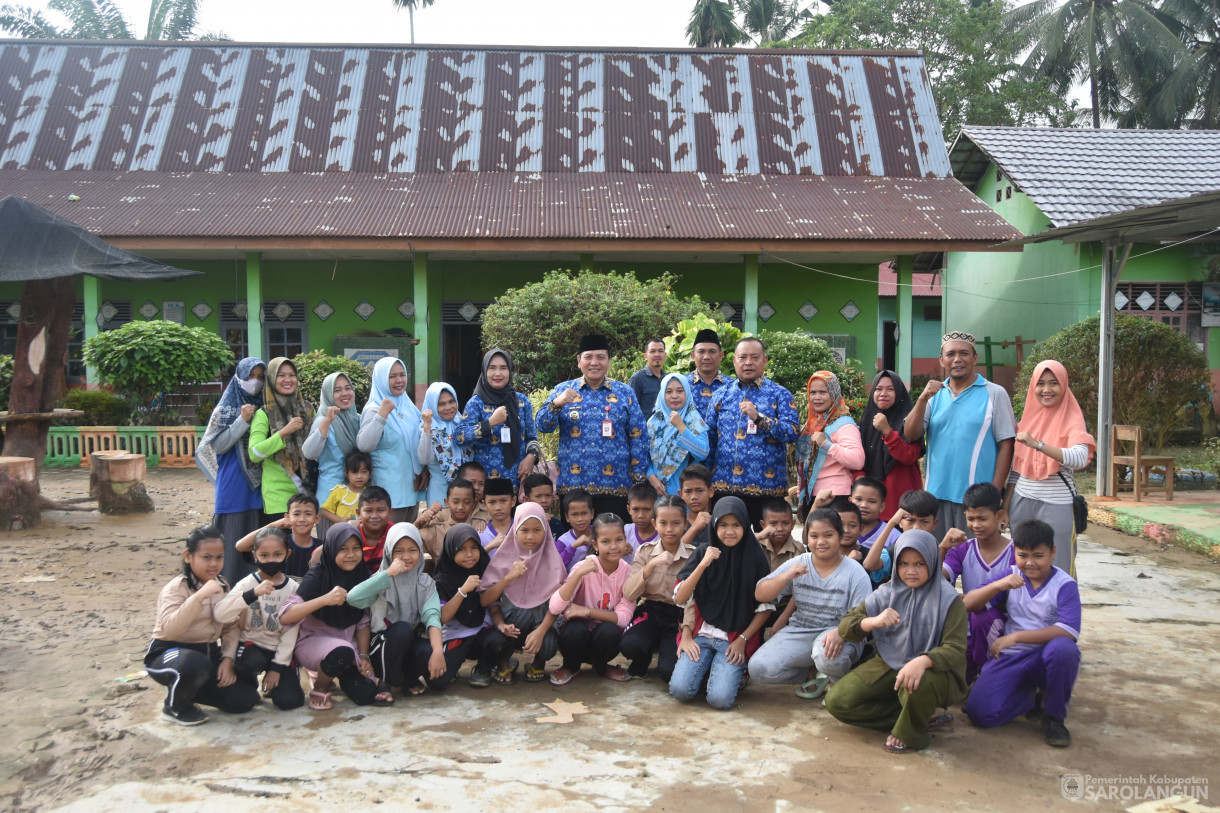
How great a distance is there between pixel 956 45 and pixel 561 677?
2333 centimetres

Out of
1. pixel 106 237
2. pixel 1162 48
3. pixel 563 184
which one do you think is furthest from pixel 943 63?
pixel 106 237

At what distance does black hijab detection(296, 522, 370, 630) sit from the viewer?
13.6 feet

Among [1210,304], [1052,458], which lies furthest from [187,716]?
[1210,304]

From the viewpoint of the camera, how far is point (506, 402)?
5.30 meters

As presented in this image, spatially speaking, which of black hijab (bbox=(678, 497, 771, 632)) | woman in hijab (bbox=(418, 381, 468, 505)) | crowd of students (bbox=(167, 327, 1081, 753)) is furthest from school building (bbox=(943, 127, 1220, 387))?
black hijab (bbox=(678, 497, 771, 632))

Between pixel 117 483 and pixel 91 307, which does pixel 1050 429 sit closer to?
pixel 117 483

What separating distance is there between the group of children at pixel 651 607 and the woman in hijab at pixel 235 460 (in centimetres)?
85

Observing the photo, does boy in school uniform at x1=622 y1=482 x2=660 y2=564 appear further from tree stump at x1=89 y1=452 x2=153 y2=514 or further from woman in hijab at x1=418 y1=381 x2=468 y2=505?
tree stump at x1=89 y1=452 x2=153 y2=514

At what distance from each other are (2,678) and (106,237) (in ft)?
31.4

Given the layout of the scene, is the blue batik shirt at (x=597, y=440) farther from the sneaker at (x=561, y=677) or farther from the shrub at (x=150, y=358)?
the shrub at (x=150, y=358)

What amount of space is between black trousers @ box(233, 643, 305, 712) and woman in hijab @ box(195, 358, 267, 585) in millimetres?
1307

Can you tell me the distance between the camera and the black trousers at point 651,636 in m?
4.41

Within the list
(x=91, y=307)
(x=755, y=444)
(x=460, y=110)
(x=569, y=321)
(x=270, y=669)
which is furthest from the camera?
(x=460, y=110)

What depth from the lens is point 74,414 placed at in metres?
9.09
